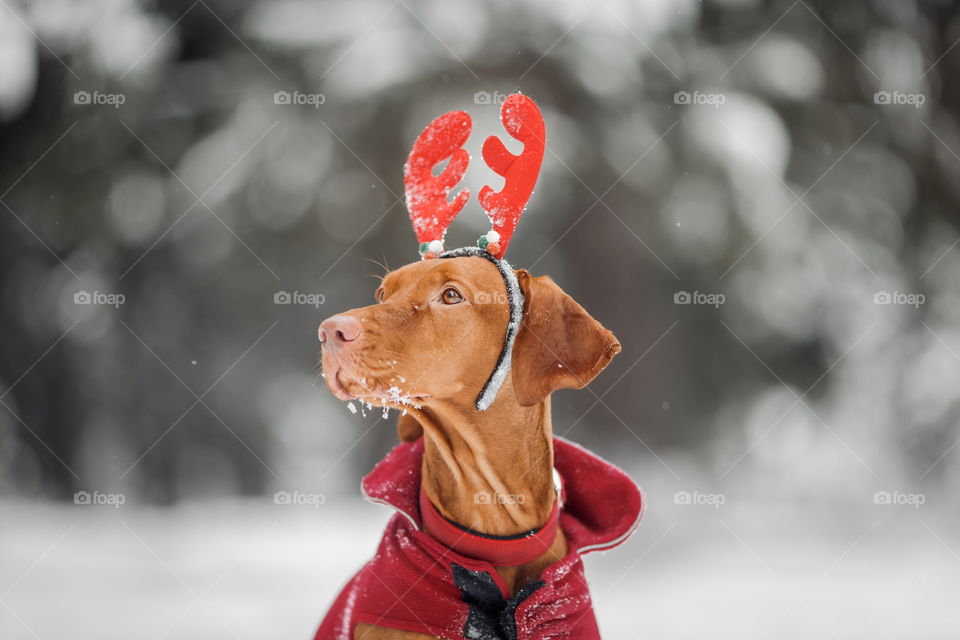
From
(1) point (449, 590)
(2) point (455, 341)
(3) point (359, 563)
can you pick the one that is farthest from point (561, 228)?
(1) point (449, 590)

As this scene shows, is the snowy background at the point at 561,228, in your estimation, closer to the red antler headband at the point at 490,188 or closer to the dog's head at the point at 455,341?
the red antler headband at the point at 490,188

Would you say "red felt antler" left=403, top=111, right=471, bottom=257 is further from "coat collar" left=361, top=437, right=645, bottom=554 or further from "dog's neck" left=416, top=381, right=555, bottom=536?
"coat collar" left=361, top=437, right=645, bottom=554

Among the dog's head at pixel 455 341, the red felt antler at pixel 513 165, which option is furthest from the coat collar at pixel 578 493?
the red felt antler at pixel 513 165

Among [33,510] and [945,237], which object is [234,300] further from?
[945,237]

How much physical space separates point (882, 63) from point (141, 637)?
5544 millimetres

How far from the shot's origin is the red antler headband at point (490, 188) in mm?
2133

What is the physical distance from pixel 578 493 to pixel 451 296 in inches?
34.5

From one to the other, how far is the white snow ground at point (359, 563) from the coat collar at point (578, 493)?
4.56ft

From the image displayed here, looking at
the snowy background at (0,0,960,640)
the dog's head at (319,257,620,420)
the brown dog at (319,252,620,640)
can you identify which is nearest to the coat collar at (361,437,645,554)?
the brown dog at (319,252,620,640)

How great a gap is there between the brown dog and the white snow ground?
5.64ft

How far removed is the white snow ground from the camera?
3.50 meters

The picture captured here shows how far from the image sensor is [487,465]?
207cm

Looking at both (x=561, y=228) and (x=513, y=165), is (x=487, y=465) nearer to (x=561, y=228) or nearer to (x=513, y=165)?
(x=513, y=165)

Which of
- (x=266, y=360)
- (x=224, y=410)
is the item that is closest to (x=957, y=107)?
(x=266, y=360)
